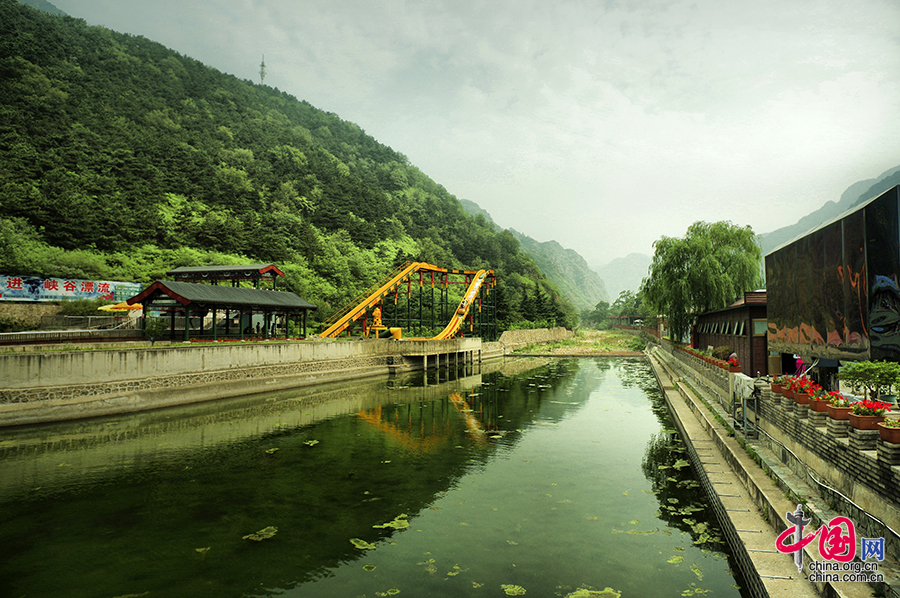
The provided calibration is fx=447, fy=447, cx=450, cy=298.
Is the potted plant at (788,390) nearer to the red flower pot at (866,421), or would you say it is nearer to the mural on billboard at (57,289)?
the red flower pot at (866,421)

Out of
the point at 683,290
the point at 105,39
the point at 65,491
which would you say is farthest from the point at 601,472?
the point at 105,39

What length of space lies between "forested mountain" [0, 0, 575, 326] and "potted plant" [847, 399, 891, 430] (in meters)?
43.2

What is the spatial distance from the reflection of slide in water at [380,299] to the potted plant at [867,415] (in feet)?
112

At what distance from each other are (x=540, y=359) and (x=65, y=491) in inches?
1828

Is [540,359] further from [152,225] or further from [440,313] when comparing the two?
[152,225]

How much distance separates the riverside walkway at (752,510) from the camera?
17.4ft

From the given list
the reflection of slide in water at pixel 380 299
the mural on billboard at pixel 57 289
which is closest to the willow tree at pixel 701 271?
the reflection of slide in water at pixel 380 299

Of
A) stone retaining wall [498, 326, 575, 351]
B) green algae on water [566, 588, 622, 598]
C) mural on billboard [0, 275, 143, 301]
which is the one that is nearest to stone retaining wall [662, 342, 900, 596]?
green algae on water [566, 588, 622, 598]

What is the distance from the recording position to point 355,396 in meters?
26.4

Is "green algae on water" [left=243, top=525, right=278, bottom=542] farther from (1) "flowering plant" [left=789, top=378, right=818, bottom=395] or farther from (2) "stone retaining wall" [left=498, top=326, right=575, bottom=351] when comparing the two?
(2) "stone retaining wall" [left=498, top=326, right=575, bottom=351]

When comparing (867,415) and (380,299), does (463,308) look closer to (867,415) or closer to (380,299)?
(380,299)

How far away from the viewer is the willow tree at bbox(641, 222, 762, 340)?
3130cm

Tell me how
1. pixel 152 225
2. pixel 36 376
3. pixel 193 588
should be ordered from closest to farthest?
pixel 193 588, pixel 36 376, pixel 152 225

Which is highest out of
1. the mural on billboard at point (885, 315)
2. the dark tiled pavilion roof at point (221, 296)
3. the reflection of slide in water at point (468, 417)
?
the dark tiled pavilion roof at point (221, 296)
